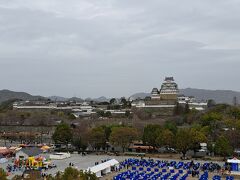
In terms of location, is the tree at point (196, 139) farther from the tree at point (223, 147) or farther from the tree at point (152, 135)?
the tree at point (152, 135)

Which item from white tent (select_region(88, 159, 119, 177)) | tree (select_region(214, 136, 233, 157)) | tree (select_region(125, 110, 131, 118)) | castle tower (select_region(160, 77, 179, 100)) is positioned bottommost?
white tent (select_region(88, 159, 119, 177))

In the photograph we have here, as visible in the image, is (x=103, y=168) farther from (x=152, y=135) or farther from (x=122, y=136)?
(x=152, y=135)

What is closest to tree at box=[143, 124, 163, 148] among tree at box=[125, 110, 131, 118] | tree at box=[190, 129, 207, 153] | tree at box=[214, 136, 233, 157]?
tree at box=[190, 129, 207, 153]

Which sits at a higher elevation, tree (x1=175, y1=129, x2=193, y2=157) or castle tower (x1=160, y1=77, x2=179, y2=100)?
castle tower (x1=160, y1=77, x2=179, y2=100)

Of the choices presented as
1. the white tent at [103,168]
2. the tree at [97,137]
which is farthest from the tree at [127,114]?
the white tent at [103,168]

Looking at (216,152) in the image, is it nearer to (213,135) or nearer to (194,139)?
(194,139)

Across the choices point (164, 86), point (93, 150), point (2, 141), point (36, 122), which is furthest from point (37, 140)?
point (164, 86)

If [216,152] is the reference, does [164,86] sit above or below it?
above

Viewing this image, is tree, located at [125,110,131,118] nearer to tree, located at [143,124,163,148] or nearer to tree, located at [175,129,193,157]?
tree, located at [143,124,163,148]

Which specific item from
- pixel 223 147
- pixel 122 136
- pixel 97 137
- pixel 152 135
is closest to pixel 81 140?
pixel 97 137

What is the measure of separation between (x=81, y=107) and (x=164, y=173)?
74.9 m

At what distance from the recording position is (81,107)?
104 metres

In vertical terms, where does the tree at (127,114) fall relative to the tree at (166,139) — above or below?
above

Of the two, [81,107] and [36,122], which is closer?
[36,122]
